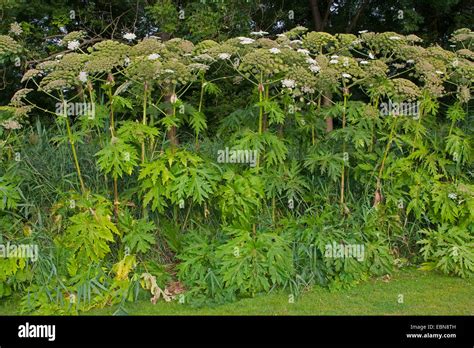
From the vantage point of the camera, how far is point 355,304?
19.0ft

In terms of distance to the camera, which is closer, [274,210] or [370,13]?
[274,210]

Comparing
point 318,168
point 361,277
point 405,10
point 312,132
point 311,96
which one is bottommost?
point 361,277

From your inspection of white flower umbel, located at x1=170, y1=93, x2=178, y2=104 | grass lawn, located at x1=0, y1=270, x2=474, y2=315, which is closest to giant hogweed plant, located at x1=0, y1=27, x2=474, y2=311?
white flower umbel, located at x1=170, y1=93, x2=178, y2=104

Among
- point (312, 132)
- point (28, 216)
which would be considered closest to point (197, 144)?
point (312, 132)

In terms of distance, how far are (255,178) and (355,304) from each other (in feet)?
5.73

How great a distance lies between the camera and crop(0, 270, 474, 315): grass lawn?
562 centimetres

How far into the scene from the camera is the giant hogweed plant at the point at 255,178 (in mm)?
5914

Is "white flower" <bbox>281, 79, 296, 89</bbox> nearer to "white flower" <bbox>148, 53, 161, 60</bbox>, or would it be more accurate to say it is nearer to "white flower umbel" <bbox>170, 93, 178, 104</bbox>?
"white flower umbel" <bbox>170, 93, 178, 104</bbox>

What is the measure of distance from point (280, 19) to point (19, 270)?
25.0 ft

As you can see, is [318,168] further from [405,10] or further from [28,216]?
[405,10]

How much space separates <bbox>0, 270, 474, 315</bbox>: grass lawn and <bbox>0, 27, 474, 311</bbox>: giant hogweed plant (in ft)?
→ 0.53

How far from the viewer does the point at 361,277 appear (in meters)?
6.28

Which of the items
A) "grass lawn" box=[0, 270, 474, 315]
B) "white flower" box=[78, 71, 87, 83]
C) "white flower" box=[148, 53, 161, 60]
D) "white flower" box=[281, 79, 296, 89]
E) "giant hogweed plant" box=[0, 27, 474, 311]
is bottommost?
"grass lawn" box=[0, 270, 474, 315]

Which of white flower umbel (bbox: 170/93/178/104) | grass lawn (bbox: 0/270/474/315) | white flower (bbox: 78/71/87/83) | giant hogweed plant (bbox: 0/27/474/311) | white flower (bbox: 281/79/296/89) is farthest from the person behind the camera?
white flower umbel (bbox: 170/93/178/104)
